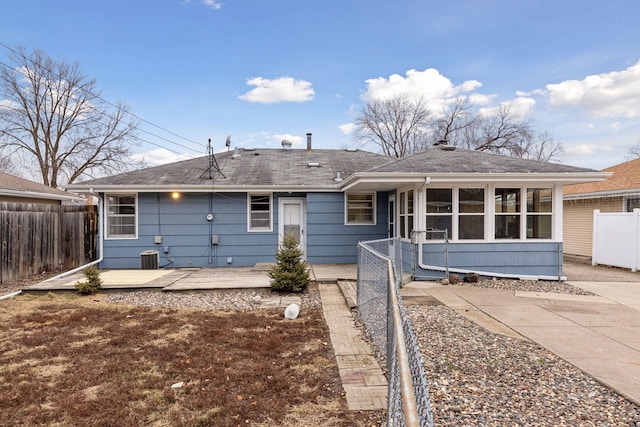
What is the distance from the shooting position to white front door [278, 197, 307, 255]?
34.0ft

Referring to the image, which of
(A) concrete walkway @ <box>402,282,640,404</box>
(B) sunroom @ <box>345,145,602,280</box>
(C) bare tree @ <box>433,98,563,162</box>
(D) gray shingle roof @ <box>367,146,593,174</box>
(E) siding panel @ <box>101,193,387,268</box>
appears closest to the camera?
(A) concrete walkway @ <box>402,282,640,404</box>

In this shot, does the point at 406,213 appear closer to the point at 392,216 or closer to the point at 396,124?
the point at 392,216

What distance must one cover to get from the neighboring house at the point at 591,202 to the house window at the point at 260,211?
10094 millimetres

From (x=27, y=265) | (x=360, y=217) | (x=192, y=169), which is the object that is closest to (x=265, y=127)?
(x=192, y=169)

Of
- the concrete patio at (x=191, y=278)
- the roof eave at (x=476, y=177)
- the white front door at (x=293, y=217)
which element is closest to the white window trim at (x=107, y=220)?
the concrete patio at (x=191, y=278)

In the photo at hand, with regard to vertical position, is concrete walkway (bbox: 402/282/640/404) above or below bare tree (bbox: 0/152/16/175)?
below

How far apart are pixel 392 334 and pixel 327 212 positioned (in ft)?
24.0

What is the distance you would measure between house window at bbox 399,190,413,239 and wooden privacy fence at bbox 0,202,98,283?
28.8 ft

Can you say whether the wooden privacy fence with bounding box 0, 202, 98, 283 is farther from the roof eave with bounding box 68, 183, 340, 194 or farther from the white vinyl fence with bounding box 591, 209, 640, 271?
the white vinyl fence with bounding box 591, 209, 640, 271

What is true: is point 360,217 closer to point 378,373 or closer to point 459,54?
point 378,373

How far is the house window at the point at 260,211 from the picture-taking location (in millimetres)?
10328

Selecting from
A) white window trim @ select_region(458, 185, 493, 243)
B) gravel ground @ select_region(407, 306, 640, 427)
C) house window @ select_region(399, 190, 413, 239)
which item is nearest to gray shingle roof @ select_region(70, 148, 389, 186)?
house window @ select_region(399, 190, 413, 239)

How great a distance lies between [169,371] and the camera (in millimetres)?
A: 3596

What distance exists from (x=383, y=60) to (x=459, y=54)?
4.70m
